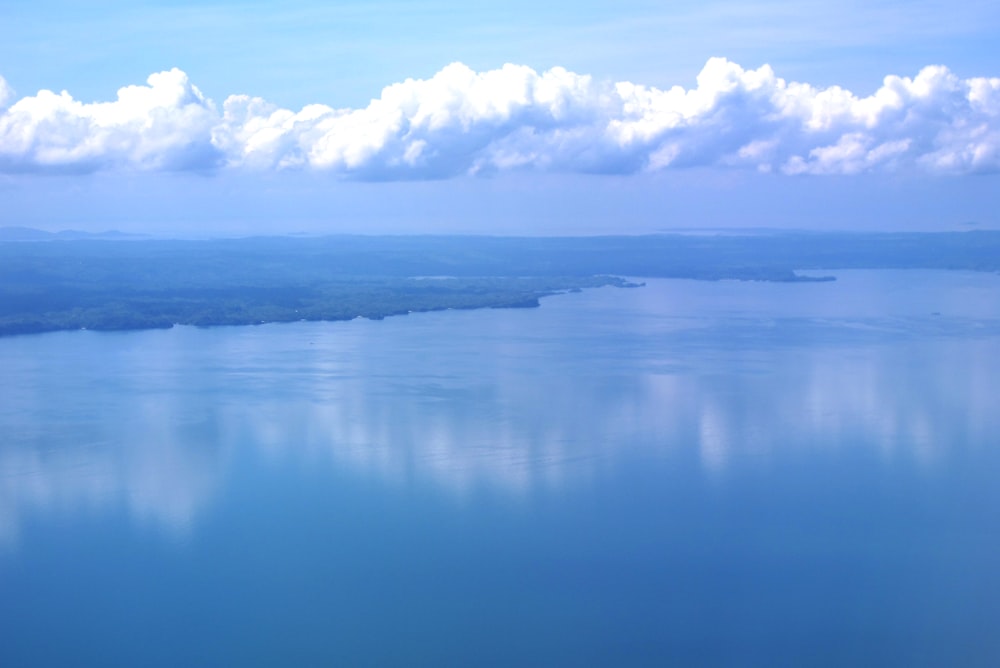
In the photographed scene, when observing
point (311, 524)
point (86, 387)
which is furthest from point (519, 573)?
point (86, 387)

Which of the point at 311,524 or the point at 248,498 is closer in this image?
the point at 311,524

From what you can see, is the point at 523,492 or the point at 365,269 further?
the point at 365,269

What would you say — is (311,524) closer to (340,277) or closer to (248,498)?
(248,498)

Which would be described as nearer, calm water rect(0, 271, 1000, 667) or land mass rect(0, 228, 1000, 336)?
calm water rect(0, 271, 1000, 667)

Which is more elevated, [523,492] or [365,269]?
[365,269]
